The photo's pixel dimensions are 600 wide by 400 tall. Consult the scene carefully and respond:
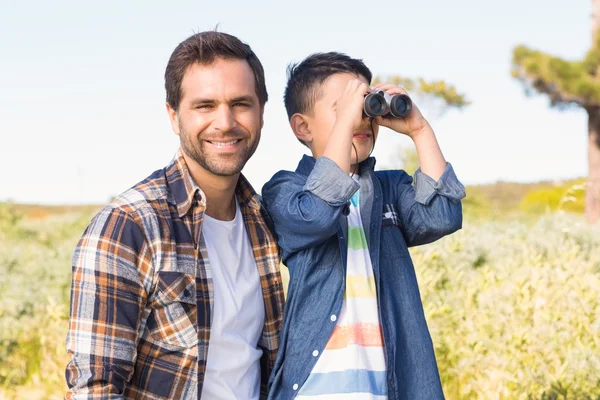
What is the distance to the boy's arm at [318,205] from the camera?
Result: 2.14 metres

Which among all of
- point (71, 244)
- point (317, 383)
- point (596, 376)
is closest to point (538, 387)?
point (596, 376)

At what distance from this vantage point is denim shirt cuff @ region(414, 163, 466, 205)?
2.36m

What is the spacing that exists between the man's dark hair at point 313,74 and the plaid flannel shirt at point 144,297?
471 mm

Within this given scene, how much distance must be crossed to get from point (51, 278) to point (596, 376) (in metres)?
4.44

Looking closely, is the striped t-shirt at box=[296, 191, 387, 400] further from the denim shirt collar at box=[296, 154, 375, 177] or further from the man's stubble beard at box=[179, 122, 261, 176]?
the man's stubble beard at box=[179, 122, 261, 176]

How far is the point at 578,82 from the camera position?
589 inches

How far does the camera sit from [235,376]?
2250 mm

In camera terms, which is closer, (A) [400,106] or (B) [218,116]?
(B) [218,116]

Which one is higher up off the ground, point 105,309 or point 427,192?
point 427,192

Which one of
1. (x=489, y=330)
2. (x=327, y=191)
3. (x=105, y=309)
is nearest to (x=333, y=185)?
(x=327, y=191)

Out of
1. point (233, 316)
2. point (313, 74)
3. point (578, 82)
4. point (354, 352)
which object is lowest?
point (354, 352)

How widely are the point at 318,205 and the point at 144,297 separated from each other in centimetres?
55

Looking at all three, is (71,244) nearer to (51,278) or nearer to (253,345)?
(51,278)

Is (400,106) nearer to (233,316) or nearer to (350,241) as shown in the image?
(350,241)
